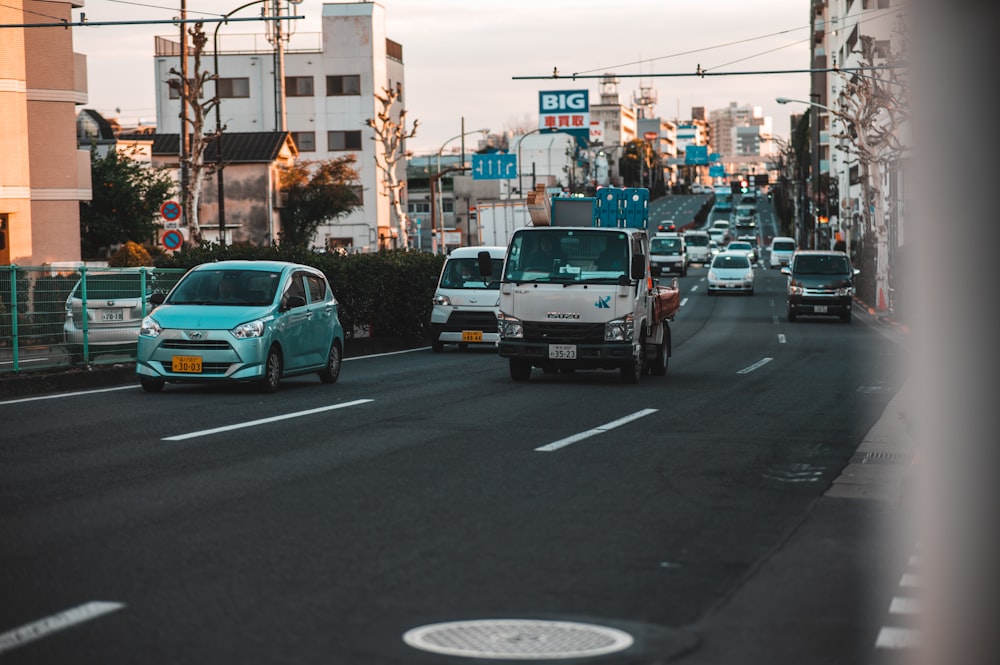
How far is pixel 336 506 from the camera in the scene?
9.27 metres

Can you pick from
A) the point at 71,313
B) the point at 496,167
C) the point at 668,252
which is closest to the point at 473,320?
the point at 71,313

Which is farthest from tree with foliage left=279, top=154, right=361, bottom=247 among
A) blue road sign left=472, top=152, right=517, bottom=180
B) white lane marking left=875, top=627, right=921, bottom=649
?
white lane marking left=875, top=627, right=921, bottom=649

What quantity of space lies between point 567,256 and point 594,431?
21.6ft

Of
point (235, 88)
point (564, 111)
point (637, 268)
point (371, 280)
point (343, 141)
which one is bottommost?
point (371, 280)

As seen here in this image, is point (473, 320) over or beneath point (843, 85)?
beneath

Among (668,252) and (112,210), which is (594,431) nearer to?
(112,210)

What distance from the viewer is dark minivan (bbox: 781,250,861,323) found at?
43.7m

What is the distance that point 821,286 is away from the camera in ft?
144

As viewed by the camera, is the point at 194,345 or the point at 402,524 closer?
the point at 402,524

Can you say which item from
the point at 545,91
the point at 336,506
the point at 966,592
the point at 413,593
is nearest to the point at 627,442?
the point at 336,506

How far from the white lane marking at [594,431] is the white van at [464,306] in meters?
12.9

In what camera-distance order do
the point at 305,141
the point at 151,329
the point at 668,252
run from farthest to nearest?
1. the point at 305,141
2. the point at 668,252
3. the point at 151,329

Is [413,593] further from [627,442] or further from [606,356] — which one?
[606,356]

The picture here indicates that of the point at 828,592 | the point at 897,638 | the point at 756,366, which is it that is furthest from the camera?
the point at 756,366
